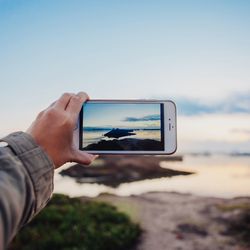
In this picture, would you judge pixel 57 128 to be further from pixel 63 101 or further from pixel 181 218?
pixel 181 218

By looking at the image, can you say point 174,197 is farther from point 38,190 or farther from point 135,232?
point 38,190

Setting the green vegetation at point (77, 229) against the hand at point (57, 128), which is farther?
the green vegetation at point (77, 229)

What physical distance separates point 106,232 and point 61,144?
555 cm

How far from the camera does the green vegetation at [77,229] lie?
5.70 meters

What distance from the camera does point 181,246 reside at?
19.8 feet

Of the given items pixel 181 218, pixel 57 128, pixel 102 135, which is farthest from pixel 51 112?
pixel 181 218

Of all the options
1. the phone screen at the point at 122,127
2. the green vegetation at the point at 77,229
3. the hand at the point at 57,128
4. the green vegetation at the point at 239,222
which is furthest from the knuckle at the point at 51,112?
the green vegetation at the point at 239,222

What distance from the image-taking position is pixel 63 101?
55 cm

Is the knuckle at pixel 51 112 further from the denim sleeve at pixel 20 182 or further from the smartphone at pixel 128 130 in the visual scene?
the smartphone at pixel 128 130

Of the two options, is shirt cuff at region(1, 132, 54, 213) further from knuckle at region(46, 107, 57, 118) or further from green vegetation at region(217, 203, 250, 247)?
green vegetation at region(217, 203, 250, 247)

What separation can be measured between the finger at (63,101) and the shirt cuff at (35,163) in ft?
0.42

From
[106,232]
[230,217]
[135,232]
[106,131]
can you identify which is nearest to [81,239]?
[106,232]

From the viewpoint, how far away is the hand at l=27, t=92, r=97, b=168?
458 mm

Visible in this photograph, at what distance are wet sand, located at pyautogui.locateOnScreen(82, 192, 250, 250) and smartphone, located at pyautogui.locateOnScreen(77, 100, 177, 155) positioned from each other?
4993 mm
